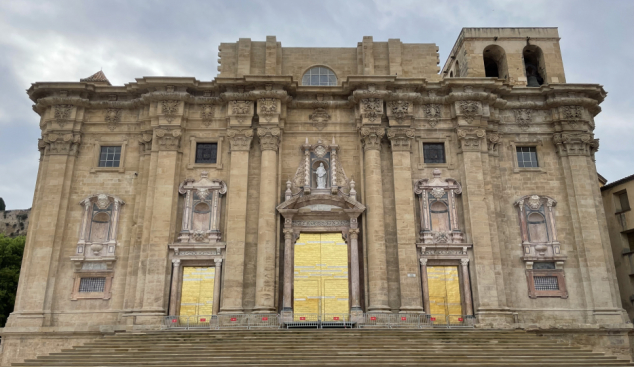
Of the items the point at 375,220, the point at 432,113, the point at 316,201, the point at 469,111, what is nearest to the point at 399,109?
the point at 432,113

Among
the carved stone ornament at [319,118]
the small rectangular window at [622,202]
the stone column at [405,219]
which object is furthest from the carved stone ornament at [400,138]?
the small rectangular window at [622,202]

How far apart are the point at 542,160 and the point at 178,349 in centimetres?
1904

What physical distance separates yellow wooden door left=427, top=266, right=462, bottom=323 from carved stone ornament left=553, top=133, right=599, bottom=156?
8201mm

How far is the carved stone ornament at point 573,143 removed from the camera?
82.9 feet

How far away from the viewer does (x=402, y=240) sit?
76.1 ft

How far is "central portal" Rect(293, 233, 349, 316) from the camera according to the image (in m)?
22.7

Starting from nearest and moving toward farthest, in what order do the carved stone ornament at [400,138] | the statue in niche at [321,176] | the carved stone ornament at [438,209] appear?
the carved stone ornament at [438,209], the statue in niche at [321,176], the carved stone ornament at [400,138]

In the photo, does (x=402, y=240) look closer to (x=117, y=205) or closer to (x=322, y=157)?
(x=322, y=157)

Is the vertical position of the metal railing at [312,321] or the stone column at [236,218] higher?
the stone column at [236,218]

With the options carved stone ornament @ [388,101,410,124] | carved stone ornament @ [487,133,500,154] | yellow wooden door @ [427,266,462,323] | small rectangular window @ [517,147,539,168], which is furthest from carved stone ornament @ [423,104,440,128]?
yellow wooden door @ [427,266,462,323]

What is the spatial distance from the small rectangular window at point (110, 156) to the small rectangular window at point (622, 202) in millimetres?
26379

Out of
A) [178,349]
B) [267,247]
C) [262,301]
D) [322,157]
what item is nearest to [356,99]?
[322,157]

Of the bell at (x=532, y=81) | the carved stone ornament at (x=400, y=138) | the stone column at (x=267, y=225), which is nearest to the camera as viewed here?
the stone column at (x=267, y=225)

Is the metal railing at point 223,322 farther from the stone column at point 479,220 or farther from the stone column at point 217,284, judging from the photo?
the stone column at point 479,220
